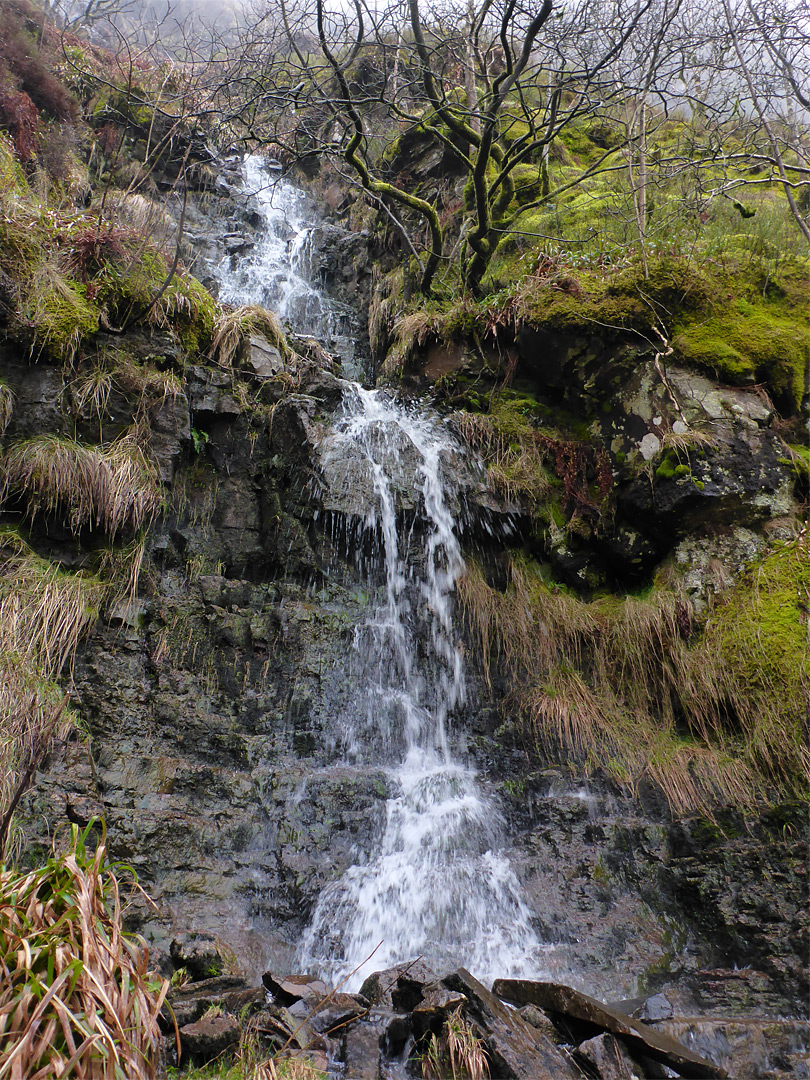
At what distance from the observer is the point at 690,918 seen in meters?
3.48

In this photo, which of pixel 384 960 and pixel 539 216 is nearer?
pixel 384 960

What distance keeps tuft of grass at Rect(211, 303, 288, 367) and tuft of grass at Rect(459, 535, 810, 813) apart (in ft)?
10.8

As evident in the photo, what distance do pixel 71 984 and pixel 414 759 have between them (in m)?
3.02

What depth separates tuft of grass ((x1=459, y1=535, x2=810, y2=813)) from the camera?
3877 millimetres

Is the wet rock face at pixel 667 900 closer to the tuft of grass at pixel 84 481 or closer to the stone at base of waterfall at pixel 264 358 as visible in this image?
the tuft of grass at pixel 84 481

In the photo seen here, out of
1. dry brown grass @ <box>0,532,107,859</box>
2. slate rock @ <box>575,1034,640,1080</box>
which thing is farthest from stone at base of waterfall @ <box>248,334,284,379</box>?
slate rock @ <box>575,1034,640,1080</box>

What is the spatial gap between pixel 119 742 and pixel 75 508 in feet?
5.73

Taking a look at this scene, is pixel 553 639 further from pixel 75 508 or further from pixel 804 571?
pixel 75 508

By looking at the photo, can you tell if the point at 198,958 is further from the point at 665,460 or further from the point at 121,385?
the point at 665,460

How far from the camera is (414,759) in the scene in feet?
14.4

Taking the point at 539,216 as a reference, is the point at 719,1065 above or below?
below

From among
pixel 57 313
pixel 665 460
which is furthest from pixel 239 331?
pixel 665 460

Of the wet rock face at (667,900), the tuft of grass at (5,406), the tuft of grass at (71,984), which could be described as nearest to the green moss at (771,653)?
the wet rock face at (667,900)

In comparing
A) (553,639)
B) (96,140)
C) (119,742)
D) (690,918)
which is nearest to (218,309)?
(119,742)
